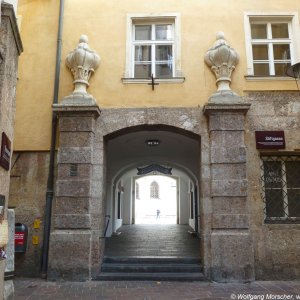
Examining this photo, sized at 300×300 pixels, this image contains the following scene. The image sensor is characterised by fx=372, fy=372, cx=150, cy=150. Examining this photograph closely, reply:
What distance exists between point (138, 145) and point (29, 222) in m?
4.50

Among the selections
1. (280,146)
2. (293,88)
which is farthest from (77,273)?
(293,88)

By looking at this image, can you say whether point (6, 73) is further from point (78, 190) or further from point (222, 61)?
point (222, 61)

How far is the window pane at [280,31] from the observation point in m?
8.70

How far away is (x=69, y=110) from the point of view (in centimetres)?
777

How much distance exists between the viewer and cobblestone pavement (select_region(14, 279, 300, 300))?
6172mm

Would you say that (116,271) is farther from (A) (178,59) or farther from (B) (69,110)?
(A) (178,59)

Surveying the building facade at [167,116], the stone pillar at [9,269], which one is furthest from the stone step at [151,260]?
the stone pillar at [9,269]

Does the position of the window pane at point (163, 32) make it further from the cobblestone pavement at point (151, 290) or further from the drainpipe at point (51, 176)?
the cobblestone pavement at point (151, 290)

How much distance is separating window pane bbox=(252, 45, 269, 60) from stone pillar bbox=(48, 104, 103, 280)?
387 cm

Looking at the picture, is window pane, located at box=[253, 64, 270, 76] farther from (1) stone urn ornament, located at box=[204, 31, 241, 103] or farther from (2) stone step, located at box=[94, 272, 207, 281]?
(2) stone step, located at box=[94, 272, 207, 281]

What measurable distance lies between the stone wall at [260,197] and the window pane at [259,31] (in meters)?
1.56

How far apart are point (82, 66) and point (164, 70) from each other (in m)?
1.87


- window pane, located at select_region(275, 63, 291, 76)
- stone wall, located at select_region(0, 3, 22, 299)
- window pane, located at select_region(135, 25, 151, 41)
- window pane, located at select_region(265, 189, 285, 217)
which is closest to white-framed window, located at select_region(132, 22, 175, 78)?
window pane, located at select_region(135, 25, 151, 41)

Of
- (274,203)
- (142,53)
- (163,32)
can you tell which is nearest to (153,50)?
(142,53)
